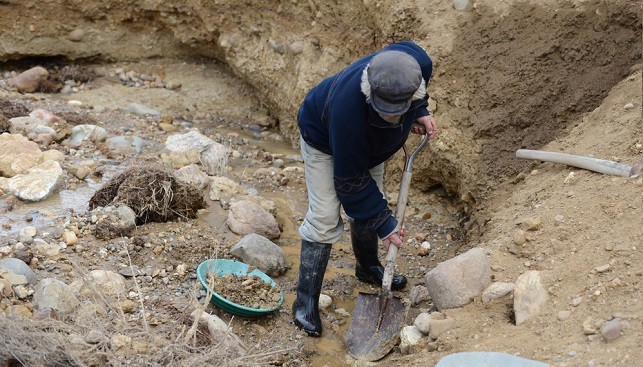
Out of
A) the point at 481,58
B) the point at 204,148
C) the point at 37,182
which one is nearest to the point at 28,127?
the point at 37,182

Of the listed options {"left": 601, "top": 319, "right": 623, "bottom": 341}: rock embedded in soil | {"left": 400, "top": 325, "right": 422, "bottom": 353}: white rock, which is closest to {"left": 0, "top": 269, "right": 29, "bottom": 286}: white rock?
{"left": 400, "top": 325, "right": 422, "bottom": 353}: white rock

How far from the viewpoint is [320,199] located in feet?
14.7

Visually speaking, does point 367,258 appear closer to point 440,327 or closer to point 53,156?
point 440,327

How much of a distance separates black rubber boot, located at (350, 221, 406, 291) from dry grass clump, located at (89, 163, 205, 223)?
4.42 ft

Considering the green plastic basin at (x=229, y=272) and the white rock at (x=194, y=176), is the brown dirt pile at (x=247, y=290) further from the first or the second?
the white rock at (x=194, y=176)

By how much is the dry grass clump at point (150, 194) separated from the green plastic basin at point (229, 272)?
73 cm

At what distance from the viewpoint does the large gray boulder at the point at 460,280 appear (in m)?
4.18

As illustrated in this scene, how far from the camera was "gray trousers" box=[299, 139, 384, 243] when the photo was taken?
4422 millimetres

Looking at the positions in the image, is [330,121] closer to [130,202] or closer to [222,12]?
[130,202]

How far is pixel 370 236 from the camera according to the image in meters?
5.02

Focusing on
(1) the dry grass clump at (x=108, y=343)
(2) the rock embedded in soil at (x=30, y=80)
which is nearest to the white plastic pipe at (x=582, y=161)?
(1) the dry grass clump at (x=108, y=343)

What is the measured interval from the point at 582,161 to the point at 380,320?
5.19 ft

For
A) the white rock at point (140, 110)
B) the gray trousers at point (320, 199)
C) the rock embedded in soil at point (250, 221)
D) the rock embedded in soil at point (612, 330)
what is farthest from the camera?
the white rock at point (140, 110)

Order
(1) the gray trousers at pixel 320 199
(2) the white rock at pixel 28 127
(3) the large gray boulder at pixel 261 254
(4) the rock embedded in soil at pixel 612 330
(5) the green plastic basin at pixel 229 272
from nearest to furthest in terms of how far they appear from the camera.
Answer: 1. (4) the rock embedded in soil at pixel 612 330
2. (1) the gray trousers at pixel 320 199
3. (5) the green plastic basin at pixel 229 272
4. (3) the large gray boulder at pixel 261 254
5. (2) the white rock at pixel 28 127
